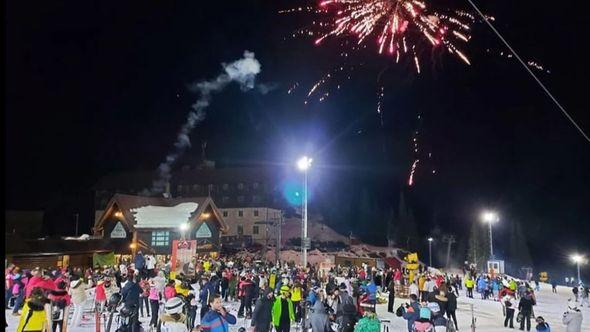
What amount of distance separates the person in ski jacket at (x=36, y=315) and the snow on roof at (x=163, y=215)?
37.2 metres

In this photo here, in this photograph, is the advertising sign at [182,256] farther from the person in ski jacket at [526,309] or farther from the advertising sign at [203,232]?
the advertising sign at [203,232]

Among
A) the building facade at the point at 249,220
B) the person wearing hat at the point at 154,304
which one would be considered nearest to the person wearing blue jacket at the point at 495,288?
the person wearing hat at the point at 154,304

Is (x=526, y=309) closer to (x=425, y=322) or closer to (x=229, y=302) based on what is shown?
(x=425, y=322)

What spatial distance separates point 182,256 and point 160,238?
21302mm

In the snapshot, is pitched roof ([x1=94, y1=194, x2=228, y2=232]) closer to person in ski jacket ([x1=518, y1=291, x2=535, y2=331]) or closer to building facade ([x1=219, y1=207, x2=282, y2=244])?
building facade ([x1=219, y1=207, x2=282, y2=244])

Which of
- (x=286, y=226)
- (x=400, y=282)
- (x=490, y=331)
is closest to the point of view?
(x=490, y=331)

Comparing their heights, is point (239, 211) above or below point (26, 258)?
above

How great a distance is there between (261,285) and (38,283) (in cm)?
887

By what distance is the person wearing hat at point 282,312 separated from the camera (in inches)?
488

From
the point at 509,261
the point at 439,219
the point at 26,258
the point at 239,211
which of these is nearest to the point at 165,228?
the point at 26,258

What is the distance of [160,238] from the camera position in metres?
45.8

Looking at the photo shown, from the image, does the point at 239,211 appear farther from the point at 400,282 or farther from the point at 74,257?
the point at 400,282

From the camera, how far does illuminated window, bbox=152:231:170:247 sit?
45.5m

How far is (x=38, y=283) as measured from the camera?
14.2 m
